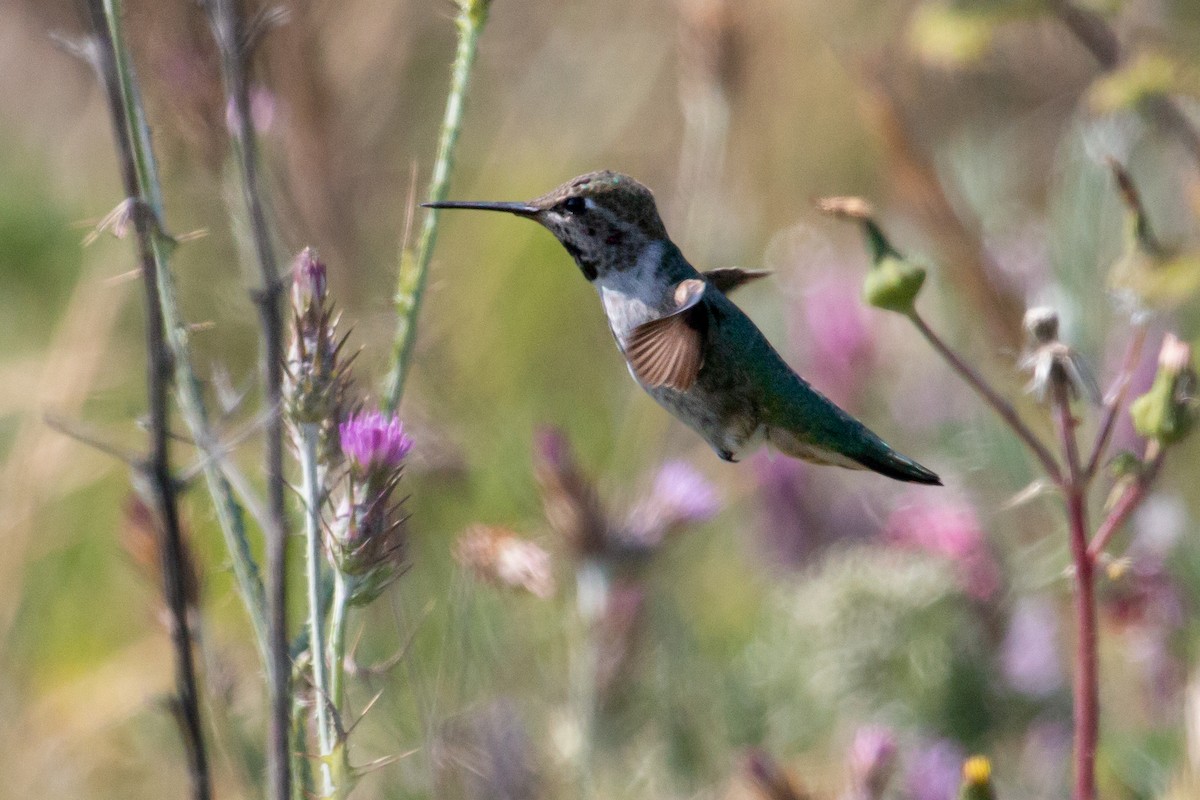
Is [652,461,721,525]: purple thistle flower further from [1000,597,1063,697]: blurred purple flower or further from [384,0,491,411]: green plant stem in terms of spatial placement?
[384,0,491,411]: green plant stem

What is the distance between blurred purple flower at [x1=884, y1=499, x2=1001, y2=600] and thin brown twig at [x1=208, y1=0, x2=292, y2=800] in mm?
1725

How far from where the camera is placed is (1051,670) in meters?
2.63

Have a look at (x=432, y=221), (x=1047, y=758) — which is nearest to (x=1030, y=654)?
(x=1047, y=758)

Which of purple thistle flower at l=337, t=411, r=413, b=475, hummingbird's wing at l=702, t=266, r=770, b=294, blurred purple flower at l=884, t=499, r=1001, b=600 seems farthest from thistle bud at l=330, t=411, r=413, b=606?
blurred purple flower at l=884, t=499, r=1001, b=600

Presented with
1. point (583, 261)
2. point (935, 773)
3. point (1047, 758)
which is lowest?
point (1047, 758)

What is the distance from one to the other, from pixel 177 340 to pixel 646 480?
1502mm

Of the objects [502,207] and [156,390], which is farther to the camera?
[502,207]

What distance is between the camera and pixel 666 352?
1584 mm

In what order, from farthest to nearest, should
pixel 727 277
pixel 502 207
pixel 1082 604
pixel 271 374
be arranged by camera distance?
pixel 727 277 < pixel 502 207 < pixel 1082 604 < pixel 271 374

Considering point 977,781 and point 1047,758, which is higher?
point 977,781

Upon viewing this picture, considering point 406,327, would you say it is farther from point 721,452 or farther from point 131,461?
point 721,452

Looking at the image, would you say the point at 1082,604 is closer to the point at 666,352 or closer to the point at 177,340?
the point at 666,352

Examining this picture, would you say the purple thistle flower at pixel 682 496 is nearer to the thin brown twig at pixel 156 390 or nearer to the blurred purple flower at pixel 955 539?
the blurred purple flower at pixel 955 539

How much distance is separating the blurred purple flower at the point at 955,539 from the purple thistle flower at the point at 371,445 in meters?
1.59
